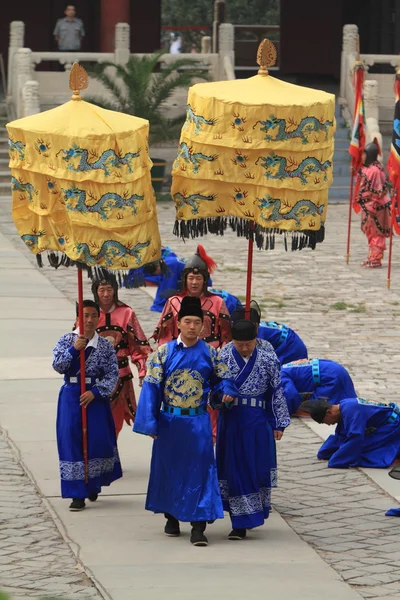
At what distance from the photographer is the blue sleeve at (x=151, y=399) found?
8.10m

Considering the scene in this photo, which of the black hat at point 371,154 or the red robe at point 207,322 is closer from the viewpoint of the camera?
the red robe at point 207,322

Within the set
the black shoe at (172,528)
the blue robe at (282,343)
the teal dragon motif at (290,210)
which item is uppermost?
the teal dragon motif at (290,210)

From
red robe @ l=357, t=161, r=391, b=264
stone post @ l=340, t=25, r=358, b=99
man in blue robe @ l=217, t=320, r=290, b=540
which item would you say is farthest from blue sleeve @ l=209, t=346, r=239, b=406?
stone post @ l=340, t=25, r=358, b=99

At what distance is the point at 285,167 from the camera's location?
8.88m

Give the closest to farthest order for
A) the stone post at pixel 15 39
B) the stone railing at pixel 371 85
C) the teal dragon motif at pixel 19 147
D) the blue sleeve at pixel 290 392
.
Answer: the teal dragon motif at pixel 19 147 < the blue sleeve at pixel 290 392 < the stone railing at pixel 371 85 < the stone post at pixel 15 39

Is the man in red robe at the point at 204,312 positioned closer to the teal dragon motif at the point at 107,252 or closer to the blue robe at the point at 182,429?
the teal dragon motif at the point at 107,252

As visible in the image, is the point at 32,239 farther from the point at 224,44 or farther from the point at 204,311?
the point at 224,44

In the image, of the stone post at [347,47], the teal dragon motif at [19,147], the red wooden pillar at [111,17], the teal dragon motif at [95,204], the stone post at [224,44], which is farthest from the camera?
the red wooden pillar at [111,17]

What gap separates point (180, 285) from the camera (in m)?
10.0

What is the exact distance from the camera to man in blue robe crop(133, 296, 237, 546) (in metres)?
8.13

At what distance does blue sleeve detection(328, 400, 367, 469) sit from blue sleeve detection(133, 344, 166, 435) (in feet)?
6.79

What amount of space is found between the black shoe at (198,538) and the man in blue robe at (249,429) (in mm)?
239

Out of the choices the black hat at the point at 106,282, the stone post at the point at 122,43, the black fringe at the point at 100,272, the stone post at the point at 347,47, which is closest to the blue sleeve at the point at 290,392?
the black hat at the point at 106,282

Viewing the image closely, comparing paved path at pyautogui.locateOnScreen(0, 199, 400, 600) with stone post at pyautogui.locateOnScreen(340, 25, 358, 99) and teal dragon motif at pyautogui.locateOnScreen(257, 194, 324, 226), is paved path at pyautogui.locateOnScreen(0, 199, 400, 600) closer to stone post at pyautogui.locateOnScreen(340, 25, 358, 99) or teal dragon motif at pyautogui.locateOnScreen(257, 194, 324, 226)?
teal dragon motif at pyautogui.locateOnScreen(257, 194, 324, 226)
